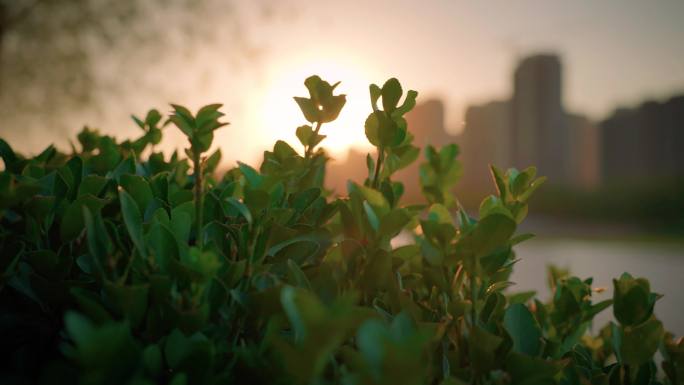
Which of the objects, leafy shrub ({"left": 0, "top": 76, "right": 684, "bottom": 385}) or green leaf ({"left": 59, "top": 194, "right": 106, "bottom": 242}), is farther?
green leaf ({"left": 59, "top": 194, "right": 106, "bottom": 242})

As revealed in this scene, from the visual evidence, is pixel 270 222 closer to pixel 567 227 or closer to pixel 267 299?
pixel 267 299

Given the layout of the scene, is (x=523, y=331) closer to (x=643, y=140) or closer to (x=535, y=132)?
(x=643, y=140)

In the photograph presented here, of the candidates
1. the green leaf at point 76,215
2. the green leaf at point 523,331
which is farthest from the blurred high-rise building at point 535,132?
the green leaf at point 76,215

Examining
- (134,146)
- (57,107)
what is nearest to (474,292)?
(134,146)

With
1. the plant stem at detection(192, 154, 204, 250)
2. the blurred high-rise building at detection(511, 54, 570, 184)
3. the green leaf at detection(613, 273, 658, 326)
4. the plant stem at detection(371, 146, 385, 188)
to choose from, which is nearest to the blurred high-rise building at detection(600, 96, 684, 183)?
the blurred high-rise building at detection(511, 54, 570, 184)

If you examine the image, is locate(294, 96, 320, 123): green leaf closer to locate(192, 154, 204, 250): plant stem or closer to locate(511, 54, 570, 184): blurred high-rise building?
locate(192, 154, 204, 250): plant stem

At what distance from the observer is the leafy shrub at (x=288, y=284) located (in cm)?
57

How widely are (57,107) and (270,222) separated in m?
13.6

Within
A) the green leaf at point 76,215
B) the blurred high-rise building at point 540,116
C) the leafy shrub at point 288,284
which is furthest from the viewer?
the blurred high-rise building at point 540,116

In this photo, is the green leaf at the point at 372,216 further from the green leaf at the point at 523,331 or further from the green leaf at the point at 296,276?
the green leaf at the point at 523,331

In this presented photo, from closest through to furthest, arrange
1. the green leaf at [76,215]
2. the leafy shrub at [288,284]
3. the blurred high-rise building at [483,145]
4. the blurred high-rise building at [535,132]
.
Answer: the leafy shrub at [288,284], the green leaf at [76,215], the blurred high-rise building at [483,145], the blurred high-rise building at [535,132]

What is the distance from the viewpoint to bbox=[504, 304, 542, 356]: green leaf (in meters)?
0.80

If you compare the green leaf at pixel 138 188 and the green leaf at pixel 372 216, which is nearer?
the green leaf at pixel 372 216

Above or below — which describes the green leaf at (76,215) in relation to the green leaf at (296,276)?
above
